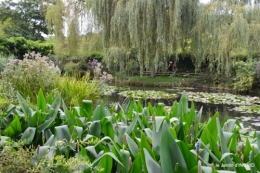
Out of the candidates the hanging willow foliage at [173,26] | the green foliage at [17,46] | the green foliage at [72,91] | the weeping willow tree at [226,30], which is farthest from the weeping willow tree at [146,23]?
the green foliage at [17,46]

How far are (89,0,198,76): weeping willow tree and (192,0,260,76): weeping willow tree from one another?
996 mm

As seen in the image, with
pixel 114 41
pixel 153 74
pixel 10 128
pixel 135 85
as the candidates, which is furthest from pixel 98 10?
pixel 10 128

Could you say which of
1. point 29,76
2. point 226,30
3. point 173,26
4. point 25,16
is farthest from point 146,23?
point 25,16

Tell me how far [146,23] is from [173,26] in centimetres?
94

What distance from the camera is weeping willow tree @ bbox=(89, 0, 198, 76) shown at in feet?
29.0

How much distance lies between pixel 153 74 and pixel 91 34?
4.07 m

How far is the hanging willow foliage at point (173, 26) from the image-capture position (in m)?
8.89

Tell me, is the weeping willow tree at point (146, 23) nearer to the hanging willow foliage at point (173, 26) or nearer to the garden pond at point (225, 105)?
the hanging willow foliage at point (173, 26)

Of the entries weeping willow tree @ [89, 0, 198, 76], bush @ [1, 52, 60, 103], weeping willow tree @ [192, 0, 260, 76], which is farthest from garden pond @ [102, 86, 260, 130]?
weeping willow tree @ [192, 0, 260, 76]

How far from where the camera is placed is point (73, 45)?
14641mm

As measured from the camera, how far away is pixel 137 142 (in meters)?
1.28

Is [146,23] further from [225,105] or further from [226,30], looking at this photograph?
[225,105]

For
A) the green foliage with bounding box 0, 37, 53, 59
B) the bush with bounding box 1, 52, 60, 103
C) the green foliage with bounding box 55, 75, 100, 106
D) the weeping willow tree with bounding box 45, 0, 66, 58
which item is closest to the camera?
the bush with bounding box 1, 52, 60, 103

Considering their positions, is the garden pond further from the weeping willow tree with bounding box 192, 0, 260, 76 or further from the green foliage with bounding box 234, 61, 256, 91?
the weeping willow tree with bounding box 192, 0, 260, 76
